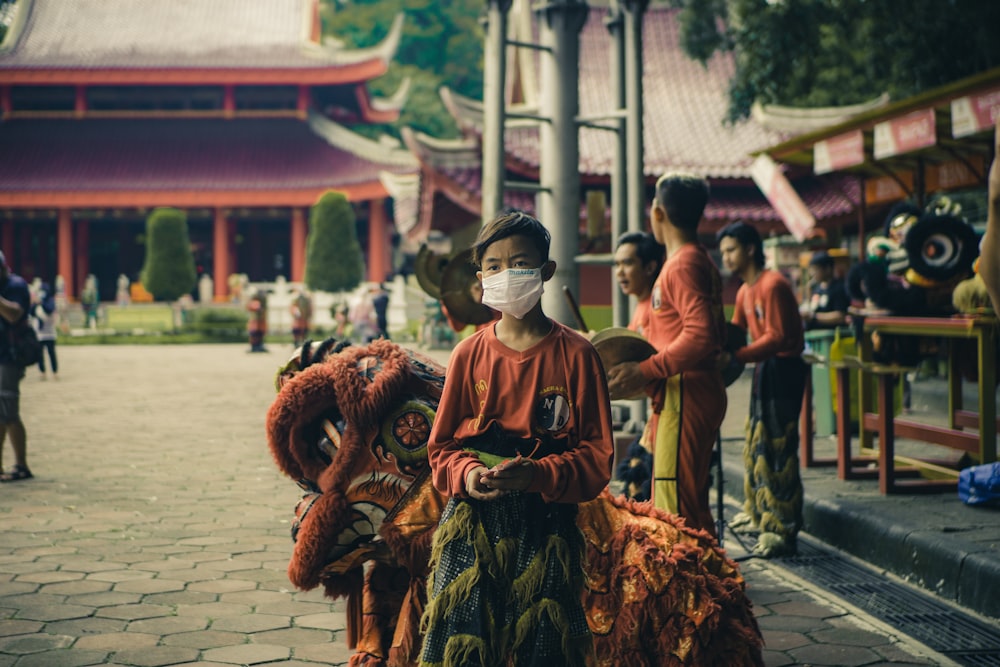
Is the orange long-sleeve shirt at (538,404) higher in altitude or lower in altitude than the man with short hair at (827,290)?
lower

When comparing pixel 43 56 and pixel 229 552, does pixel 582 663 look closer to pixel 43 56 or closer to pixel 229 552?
pixel 229 552

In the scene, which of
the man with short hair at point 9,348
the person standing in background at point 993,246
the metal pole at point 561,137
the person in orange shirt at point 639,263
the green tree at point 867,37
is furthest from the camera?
the green tree at point 867,37

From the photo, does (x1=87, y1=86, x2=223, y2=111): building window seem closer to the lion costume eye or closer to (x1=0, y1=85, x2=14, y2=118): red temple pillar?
(x1=0, y1=85, x2=14, y2=118): red temple pillar

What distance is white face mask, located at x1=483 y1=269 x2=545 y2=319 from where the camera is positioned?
2.60 meters

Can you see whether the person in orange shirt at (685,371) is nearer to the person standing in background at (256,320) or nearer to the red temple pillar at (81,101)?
the person standing in background at (256,320)

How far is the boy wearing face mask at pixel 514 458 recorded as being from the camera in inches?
102

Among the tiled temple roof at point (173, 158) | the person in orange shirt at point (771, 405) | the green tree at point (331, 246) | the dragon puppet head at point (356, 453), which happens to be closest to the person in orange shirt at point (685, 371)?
the dragon puppet head at point (356, 453)

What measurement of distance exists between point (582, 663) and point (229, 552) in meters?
3.29

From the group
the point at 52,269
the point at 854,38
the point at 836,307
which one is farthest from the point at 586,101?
the point at 52,269

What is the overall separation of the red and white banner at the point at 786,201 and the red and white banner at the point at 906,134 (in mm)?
783

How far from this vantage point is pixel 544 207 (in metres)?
7.64

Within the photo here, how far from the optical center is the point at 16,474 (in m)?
7.58

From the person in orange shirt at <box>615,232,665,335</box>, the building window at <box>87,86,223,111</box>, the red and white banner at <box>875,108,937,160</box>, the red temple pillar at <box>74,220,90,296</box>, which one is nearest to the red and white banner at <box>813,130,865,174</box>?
the red and white banner at <box>875,108,937,160</box>

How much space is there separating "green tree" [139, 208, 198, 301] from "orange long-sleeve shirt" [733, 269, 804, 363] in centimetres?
2785
